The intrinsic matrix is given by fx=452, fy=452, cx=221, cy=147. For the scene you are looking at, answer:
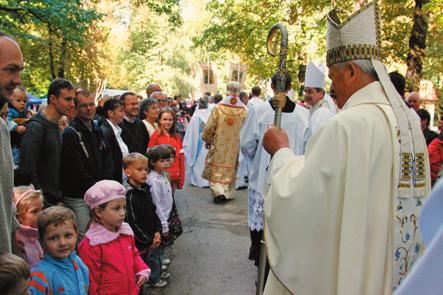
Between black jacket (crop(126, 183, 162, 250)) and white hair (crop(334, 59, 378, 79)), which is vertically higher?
white hair (crop(334, 59, 378, 79))

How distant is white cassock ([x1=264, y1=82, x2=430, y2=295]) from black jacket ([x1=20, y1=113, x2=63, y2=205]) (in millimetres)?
2260

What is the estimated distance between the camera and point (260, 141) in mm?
A: 5227

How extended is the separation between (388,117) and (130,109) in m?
4.24

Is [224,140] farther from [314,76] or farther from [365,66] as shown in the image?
[365,66]

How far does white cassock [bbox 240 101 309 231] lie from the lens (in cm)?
515

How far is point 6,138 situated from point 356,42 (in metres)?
1.81

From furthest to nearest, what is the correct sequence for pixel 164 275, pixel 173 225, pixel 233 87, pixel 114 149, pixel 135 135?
pixel 233 87, pixel 135 135, pixel 164 275, pixel 173 225, pixel 114 149

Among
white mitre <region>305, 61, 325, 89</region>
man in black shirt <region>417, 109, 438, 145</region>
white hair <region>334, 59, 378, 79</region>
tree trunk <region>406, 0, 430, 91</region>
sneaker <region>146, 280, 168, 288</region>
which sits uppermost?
tree trunk <region>406, 0, 430, 91</region>

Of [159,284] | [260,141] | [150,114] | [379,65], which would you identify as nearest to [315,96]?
[260,141]

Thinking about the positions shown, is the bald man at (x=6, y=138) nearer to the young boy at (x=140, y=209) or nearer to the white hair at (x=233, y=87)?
the young boy at (x=140, y=209)

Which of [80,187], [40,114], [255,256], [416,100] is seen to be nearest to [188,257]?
[255,256]

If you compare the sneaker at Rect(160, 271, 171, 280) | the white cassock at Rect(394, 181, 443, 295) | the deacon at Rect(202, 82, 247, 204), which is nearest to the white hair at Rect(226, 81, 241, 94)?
the deacon at Rect(202, 82, 247, 204)

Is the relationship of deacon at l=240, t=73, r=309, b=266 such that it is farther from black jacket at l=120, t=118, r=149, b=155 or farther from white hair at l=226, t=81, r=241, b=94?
white hair at l=226, t=81, r=241, b=94

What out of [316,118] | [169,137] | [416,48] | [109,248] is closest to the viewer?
[109,248]
